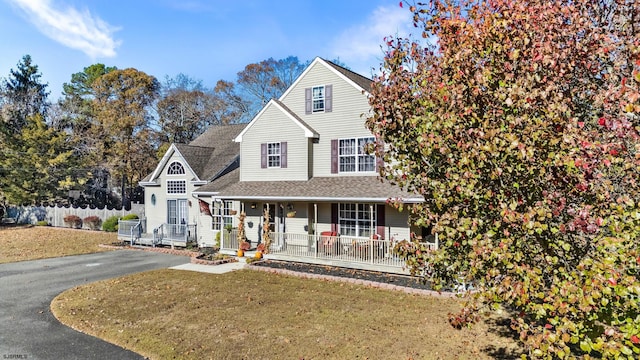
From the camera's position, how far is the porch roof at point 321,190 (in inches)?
616

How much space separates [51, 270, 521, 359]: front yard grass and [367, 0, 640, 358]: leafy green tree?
9.89 ft

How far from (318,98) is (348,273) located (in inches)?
346

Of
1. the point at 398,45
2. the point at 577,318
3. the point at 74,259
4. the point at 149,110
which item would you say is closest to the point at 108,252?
the point at 74,259

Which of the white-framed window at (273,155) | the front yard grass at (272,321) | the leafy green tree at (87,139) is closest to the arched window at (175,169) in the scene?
the white-framed window at (273,155)

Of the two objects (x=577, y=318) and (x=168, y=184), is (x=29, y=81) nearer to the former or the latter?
(x=168, y=184)

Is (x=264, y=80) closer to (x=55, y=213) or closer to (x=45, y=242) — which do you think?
(x=55, y=213)

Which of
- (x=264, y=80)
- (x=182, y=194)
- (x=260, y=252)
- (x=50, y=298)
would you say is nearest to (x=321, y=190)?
(x=260, y=252)

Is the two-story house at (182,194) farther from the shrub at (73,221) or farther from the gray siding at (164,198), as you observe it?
the shrub at (73,221)

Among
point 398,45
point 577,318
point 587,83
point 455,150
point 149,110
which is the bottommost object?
point 577,318

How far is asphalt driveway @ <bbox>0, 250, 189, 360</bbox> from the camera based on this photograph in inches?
318

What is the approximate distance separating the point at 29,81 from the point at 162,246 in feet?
136

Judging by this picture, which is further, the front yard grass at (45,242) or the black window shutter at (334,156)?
the front yard grass at (45,242)

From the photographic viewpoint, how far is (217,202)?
21.8 m

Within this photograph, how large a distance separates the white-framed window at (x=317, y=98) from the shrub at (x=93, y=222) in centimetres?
2037
